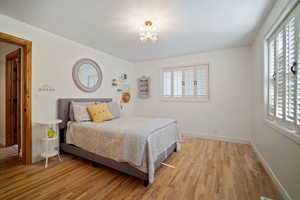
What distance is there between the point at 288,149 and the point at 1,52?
5.74m

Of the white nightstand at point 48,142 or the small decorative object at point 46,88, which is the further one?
the small decorative object at point 46,88

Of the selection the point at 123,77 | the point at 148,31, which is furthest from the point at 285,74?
the point at 123,77

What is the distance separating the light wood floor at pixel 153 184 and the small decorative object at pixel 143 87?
2557 mm

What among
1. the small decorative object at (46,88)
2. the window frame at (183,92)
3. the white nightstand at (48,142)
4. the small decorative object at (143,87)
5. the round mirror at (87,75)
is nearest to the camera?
the white nightstand at (48,142)

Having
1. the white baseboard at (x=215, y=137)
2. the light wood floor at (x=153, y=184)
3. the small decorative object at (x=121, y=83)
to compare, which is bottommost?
the light wood floor at (x=153, y=184)

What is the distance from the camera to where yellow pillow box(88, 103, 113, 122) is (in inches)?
105

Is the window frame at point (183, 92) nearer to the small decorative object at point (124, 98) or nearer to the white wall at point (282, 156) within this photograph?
the small decorative object at point (124, 98)

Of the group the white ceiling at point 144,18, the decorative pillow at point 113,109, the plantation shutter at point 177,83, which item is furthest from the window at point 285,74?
the decorative pillow at point 113,109

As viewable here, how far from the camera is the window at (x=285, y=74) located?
131 cm

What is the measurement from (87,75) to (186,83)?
109 inches

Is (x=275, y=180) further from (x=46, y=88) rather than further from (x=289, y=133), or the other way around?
(x=46, y=88)

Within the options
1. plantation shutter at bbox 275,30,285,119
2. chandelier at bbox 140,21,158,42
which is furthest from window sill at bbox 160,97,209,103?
chandelier at bbox 140,21,158,42

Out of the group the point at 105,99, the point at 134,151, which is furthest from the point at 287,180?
the point at 105,99

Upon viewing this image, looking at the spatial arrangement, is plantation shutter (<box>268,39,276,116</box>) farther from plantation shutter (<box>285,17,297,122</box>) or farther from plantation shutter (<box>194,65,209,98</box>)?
plantation shutter (<box>194,65,209,98</box>)
